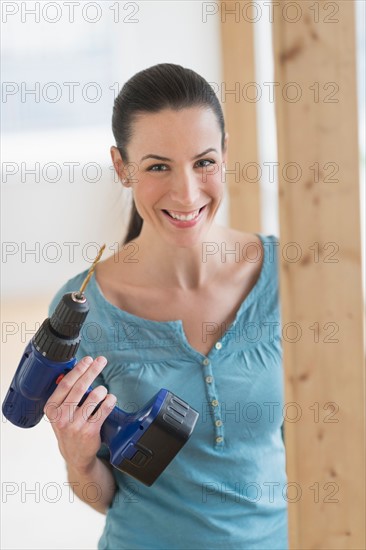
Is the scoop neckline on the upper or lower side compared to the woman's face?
lower

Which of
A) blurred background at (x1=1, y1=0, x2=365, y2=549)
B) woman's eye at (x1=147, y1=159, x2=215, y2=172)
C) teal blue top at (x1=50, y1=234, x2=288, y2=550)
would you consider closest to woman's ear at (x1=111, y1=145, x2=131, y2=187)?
woman's eye at (x1=147, y1=159, x2=215, y2=172)

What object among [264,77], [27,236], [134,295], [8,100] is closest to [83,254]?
[27,236]

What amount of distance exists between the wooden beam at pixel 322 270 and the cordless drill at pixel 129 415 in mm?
292

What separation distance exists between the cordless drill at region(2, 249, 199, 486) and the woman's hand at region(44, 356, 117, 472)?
2 cm

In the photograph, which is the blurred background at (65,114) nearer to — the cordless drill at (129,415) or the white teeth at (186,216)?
the white teeth at (186,216)

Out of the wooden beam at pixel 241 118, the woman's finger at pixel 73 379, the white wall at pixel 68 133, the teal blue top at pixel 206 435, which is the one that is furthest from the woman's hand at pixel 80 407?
the white wall at pixel 68 133

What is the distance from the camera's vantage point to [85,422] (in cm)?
129

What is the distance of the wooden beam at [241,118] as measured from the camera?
8.57 ft

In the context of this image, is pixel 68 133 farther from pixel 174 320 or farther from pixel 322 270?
pixel 322 270

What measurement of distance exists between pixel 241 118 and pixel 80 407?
169 cm

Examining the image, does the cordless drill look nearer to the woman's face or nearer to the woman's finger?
the woman's finger

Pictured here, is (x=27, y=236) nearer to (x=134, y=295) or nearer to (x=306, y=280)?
(x=134, y=295)

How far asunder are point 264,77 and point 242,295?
2.68m

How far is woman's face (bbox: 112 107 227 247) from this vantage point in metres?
1.44
